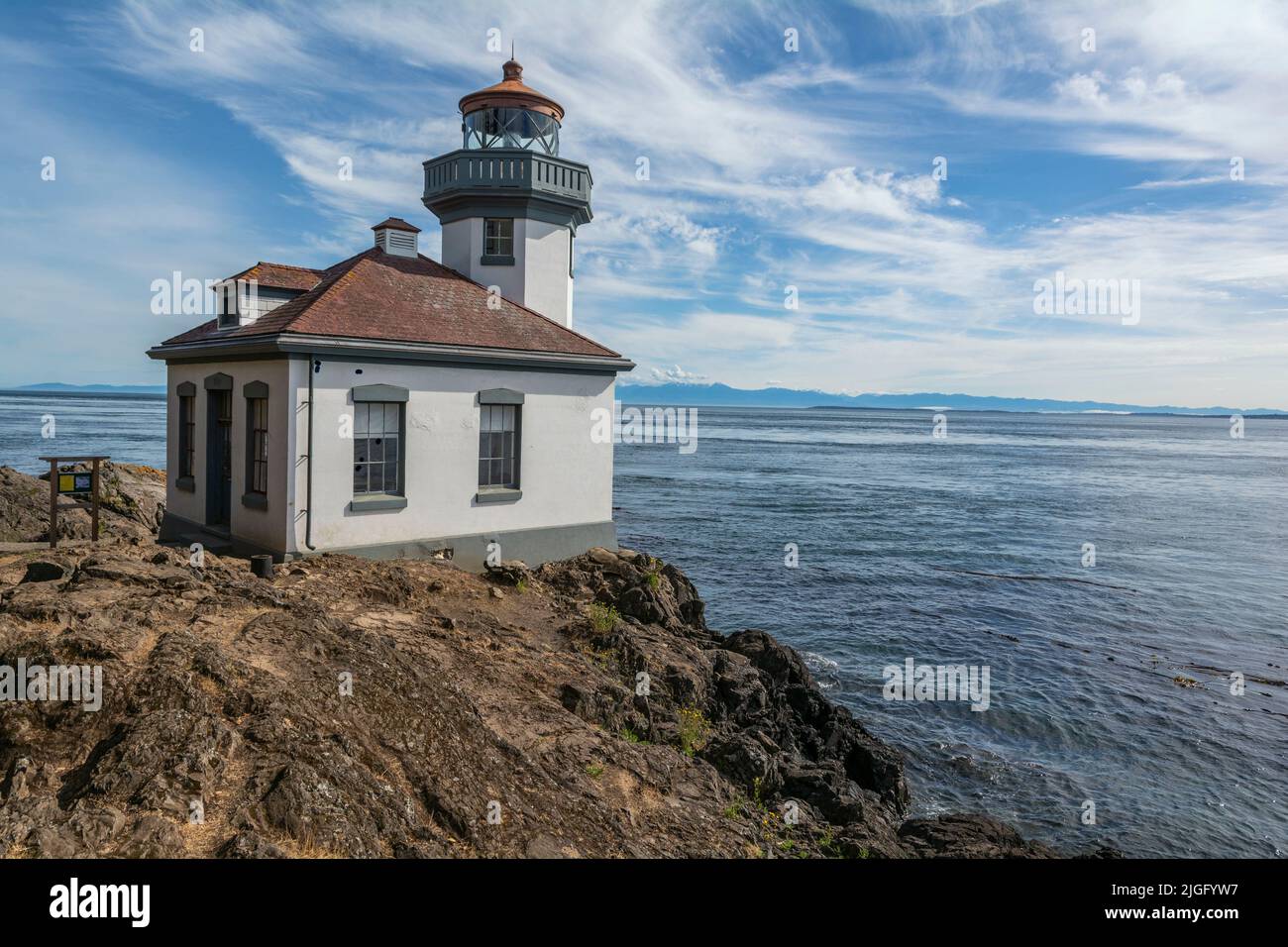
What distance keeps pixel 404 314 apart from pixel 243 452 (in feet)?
12.7

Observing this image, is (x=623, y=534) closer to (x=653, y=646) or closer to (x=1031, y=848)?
(x=653, y=646)

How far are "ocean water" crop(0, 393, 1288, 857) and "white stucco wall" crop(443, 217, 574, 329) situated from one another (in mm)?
9123

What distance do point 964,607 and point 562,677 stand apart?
16.2 metres

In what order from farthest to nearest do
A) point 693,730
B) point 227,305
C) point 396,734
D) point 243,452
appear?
point 227,305 < point 243,452 < point 693,730 < point 396,734

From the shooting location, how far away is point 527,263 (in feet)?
65.3

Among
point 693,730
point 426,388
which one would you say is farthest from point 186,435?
point 693,730

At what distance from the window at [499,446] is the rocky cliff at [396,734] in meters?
2.48

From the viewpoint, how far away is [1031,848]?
11367 millimetres

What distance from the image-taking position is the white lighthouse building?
→ 14.8 m

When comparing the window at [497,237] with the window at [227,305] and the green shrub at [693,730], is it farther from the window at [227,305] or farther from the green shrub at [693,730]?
the green shrub at [693,730]

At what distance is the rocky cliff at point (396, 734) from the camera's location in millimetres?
6473

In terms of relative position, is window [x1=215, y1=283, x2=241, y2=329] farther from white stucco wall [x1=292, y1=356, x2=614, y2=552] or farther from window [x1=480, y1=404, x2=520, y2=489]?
window [x1=480, y1=404, x2=520, y2=489]

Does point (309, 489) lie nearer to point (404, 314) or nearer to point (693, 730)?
point (404, 314)
